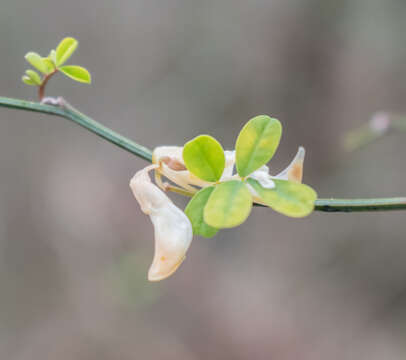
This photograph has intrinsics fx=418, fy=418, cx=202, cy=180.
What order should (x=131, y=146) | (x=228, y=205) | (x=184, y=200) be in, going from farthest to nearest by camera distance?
1. (x=184, y=200)
2. (x=131, y=146)
3. (x=228, y=205)

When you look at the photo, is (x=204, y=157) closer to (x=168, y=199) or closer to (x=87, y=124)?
(x=168, y=199)

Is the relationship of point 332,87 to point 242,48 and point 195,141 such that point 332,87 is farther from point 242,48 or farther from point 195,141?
point 195,141

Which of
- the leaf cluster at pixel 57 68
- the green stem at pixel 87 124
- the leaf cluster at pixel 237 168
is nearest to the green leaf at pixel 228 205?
the leaf cluster at pixel 237 168

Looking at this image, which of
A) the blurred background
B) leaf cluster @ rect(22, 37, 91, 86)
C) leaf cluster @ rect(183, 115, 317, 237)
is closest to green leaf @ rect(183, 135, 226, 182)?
leaf cluster @ rect(183, 115, 317, 237)

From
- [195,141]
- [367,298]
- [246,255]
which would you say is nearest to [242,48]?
[246,255]

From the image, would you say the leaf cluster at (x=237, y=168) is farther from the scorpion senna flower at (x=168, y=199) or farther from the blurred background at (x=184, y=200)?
the blurred background at (x=184, y=200)

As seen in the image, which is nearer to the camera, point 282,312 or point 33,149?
point 282,312

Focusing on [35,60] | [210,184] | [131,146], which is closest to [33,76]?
[35,60]
